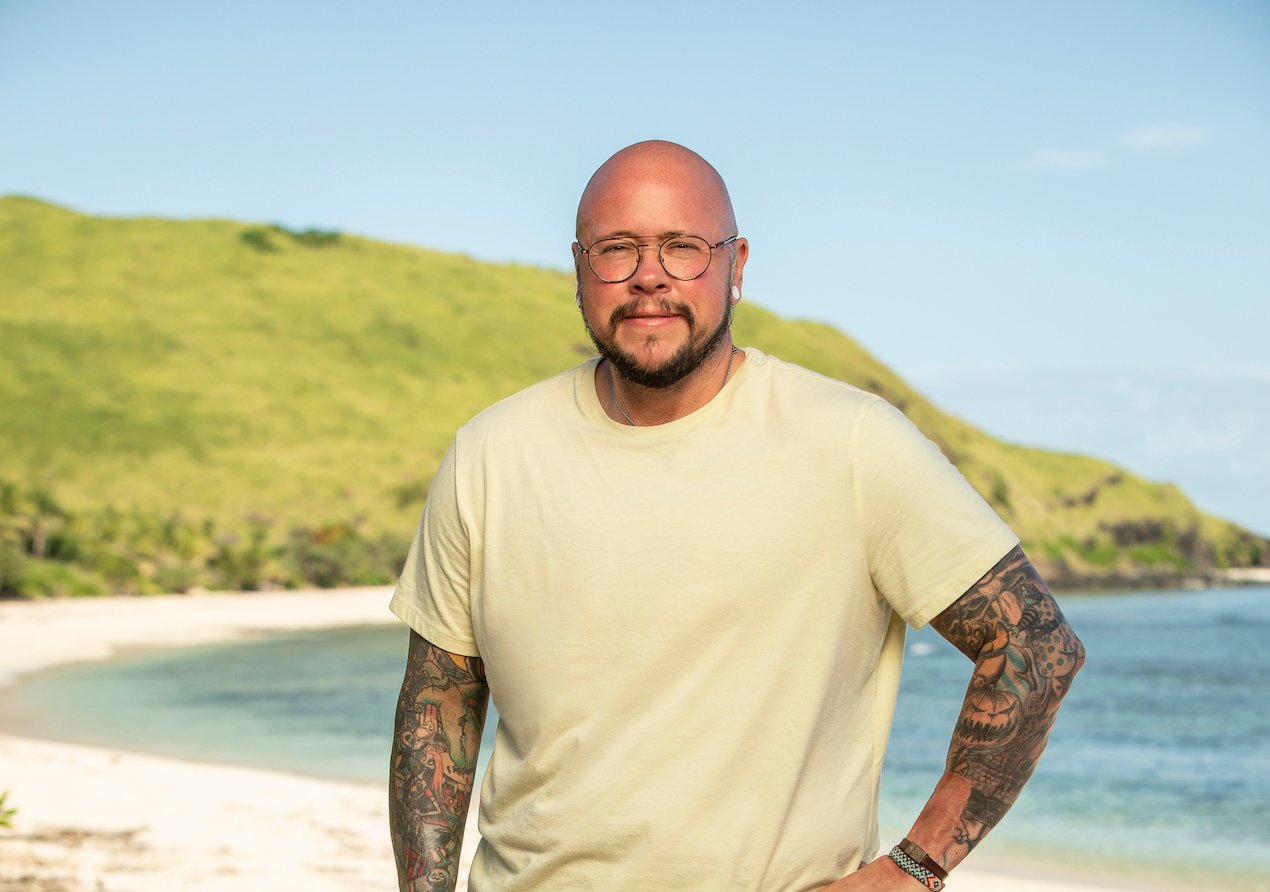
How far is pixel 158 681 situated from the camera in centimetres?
2306

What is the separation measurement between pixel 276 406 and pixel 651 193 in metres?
63.5

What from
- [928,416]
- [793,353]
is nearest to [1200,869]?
[793,353]

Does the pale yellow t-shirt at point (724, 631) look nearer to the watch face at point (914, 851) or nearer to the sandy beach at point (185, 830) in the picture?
the watch face at point (914, 851)

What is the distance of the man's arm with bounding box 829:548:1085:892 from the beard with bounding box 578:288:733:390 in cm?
53

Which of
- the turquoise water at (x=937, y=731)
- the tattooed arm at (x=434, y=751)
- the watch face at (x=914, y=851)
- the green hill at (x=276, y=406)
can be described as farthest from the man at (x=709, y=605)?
the green hill at (x=276, y=406)

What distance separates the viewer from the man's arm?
6.59 ft

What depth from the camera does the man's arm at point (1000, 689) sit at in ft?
6.59

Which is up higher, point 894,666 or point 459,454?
point 459,454

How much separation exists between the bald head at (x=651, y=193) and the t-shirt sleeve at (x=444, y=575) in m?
0.45

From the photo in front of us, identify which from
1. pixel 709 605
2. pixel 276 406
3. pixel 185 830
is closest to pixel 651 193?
pixel 709 605

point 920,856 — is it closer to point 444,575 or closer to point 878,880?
point 878,880

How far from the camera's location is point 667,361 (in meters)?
2.06

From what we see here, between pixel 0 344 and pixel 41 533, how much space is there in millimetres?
28936

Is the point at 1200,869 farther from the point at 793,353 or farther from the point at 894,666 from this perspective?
the point at 793,353
